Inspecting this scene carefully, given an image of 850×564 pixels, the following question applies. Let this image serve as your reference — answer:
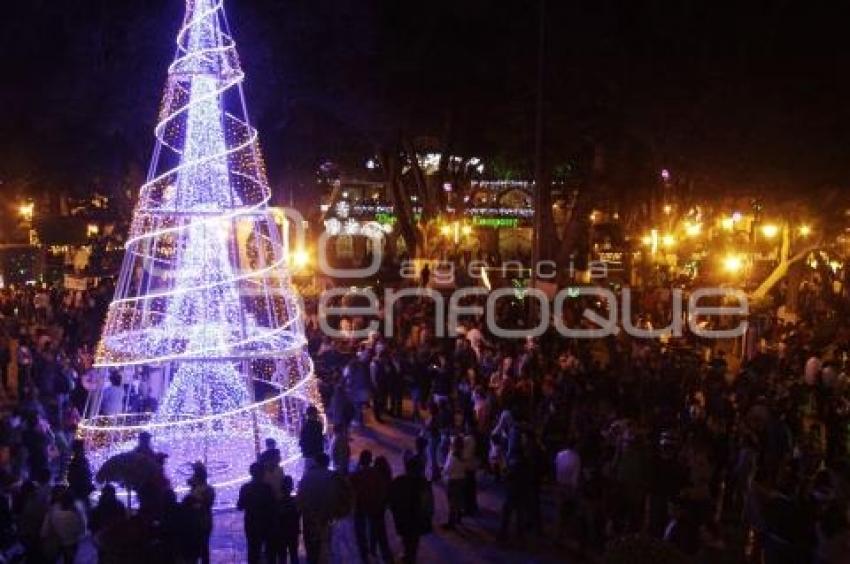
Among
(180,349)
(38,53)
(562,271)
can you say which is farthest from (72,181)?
(180,349)

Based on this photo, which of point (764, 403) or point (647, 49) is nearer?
point (764, 403)

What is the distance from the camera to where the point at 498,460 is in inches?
553

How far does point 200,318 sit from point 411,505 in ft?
12.7

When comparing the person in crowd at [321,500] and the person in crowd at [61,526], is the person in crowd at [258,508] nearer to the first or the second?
the person in crowd at [321,500]

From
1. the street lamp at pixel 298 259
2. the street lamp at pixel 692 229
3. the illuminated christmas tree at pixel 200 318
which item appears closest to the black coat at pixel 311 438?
the illuminated christmas tree at pixel 200 318

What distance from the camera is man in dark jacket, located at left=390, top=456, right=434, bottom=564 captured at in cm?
1050

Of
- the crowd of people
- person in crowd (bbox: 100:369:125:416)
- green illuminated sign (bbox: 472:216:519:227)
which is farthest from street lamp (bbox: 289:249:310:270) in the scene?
green illuminated sign (bbox: 472:216:519:227)

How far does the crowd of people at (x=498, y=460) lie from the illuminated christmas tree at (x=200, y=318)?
566 mm

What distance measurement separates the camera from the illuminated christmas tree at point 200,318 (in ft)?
41.0

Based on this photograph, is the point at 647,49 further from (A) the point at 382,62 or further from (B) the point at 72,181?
(B) the point at 72,181

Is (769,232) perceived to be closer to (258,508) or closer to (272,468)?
(272,468)

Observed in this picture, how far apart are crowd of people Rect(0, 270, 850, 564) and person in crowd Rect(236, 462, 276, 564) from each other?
16 mm

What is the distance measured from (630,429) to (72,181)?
86.7ft

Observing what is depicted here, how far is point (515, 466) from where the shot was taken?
11.5 m
